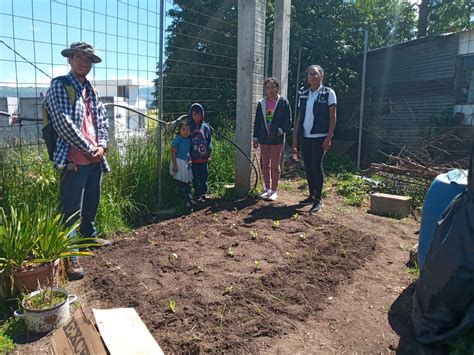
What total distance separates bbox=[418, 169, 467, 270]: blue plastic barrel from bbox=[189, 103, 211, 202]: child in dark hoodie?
333cm

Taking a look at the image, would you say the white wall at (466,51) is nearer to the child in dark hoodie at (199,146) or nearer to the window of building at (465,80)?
the window of building at (465,80)

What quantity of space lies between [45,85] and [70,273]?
1.92m

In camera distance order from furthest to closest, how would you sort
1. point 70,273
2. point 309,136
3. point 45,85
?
point 309,136, point 45,85, point 70,273

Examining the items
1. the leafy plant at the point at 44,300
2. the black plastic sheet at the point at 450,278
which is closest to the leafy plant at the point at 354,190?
the black plastic sheet at the point at 450,278

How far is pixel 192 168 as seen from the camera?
573cm

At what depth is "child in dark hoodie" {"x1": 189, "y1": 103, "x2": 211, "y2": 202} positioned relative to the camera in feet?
18.3

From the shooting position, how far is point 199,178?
19.1ft

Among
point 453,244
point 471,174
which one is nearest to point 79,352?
point 453,244

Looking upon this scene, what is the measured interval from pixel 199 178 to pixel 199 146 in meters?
0.48

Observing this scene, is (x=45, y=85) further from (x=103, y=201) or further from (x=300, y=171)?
(x=300, y=171)

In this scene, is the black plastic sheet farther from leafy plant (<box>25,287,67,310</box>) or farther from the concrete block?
the concrete block

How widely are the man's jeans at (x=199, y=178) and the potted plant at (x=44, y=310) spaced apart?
305cm

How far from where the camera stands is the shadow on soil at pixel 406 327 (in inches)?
97.4

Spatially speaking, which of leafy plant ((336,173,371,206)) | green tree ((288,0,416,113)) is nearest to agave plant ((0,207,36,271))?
leafy plant ((336,173,371,206))
